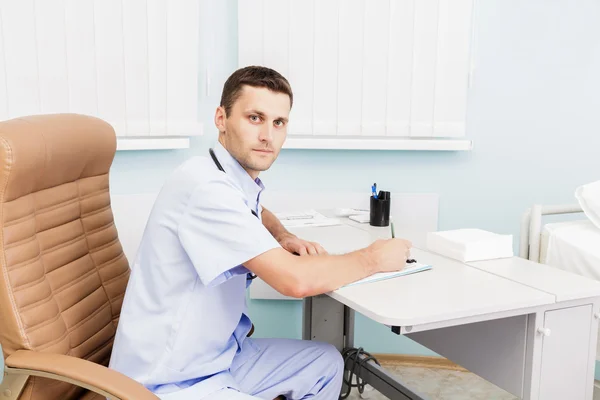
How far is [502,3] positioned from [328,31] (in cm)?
A: 77

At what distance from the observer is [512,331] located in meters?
1.39

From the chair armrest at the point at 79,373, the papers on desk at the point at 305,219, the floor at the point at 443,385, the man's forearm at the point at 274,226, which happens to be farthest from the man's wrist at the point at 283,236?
the floor at the point at 443,385

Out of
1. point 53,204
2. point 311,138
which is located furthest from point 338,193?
point 53,204

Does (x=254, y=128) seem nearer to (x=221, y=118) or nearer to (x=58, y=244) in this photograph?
(x=221, y=118)

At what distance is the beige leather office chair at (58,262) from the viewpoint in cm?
120

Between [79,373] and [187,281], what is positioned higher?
[187,281]

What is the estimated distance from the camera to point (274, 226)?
6.13ft

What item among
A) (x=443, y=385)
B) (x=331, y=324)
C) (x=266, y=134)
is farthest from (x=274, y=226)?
(x=443, y=385)

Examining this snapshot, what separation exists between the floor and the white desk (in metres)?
1.04

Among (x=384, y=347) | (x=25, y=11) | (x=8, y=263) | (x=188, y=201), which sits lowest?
(x=384, y=347)

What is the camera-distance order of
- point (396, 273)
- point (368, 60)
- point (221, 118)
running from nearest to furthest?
point (396, 273) < point (221, 118) < point (368, 60)

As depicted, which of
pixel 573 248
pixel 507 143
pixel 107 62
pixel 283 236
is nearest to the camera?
pixel 283 236

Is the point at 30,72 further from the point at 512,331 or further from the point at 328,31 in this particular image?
the point at 512,331

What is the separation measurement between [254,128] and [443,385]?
1679 mm
